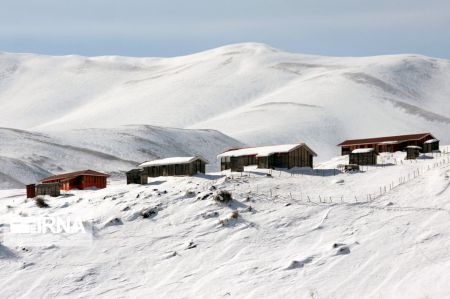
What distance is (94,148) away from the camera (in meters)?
114

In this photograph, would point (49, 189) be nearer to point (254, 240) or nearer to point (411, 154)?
point (254, 240)

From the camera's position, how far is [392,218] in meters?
37.0

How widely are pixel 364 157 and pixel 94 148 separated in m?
63.1

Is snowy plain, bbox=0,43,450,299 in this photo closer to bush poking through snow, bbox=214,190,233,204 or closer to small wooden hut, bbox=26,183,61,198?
bush poking through snow, bbox=214,190,233,204

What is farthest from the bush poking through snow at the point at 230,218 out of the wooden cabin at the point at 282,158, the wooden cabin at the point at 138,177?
the wooden cabin at the point at 282,158

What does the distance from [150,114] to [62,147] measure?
3067 inches

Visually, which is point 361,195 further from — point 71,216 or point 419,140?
point 419,140

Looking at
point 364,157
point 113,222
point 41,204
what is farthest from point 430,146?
point 41,204

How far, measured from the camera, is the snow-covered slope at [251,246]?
1179 inches

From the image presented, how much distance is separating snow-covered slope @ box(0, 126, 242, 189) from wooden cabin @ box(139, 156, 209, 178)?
26.2 meters

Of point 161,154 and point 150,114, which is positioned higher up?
point 150,114

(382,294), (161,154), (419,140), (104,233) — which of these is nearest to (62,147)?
(161,154)

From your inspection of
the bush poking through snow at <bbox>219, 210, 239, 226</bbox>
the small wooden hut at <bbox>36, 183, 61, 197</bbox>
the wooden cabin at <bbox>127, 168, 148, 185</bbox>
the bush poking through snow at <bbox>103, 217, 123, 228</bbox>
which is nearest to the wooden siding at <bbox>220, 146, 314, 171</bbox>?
the wooden cabin at <bbox>127, 168, 148, 185</bbox>

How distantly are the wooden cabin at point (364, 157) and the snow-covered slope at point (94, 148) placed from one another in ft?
133
